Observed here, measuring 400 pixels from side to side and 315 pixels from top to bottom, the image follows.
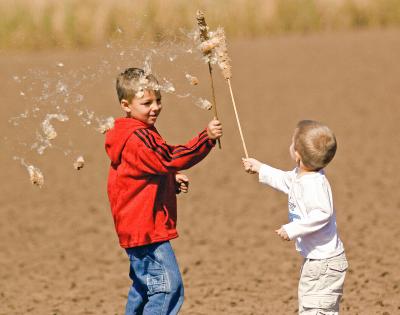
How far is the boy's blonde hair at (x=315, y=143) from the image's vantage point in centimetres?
515

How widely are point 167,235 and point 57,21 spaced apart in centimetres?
2159

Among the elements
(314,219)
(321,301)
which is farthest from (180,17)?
(314,219)

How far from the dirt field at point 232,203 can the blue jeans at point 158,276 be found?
107cm

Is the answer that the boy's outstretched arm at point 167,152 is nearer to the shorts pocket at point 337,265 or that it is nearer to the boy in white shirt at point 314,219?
the boy in white shirt at point 314,219

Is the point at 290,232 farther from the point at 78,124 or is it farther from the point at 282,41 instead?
the point at 282,41

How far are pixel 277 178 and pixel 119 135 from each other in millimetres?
854

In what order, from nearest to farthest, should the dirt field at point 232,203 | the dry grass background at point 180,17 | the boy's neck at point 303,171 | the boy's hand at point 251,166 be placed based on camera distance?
the boy's neck at point 303,171 < the boy's hand at point 251,166 < the dirt field at point 232,203 < the dry grass background at point 180,17

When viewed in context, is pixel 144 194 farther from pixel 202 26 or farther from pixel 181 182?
pixel 202 26

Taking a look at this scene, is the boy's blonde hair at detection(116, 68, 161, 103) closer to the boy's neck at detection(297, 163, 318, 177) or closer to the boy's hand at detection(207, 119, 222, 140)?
the boy's hand at detection(207, 119, 222, 140)

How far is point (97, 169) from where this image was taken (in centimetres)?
1389

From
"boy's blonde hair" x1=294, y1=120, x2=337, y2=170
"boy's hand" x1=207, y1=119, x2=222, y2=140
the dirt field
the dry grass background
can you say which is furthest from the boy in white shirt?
the dry grass background

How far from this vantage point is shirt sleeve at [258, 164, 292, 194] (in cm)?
545

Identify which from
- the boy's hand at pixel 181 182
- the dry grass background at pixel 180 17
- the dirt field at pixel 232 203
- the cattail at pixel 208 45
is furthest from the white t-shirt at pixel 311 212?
the dry grass background at pixel 180 17

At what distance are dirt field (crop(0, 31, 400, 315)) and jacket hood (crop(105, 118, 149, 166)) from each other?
488mm
